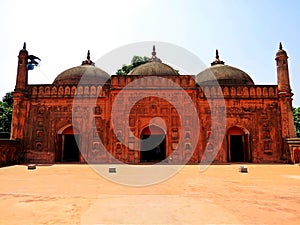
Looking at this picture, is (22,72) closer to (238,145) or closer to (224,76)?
(224,76)

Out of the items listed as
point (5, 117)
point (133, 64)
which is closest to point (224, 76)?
point (133, 64)

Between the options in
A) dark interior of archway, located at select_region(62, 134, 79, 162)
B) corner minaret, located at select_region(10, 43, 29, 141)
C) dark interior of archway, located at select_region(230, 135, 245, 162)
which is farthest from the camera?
dark interior of archway, located at select_region(230, 135, 245, 162)

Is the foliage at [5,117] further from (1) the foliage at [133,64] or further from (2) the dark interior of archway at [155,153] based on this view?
(2) the dark interior of archway at [155,153]

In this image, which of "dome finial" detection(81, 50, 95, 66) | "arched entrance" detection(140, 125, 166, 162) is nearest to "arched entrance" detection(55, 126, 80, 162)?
"arched entrance" detection(140, 125, 166, 162)

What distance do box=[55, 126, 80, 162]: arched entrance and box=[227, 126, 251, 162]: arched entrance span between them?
28.6ft

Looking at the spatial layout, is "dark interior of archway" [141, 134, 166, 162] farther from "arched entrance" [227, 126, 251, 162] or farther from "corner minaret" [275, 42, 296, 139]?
"corner minaret" [275, 42, 296, 139]

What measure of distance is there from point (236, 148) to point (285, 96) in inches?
159

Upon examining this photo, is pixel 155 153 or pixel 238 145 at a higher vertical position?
pixel 238 145

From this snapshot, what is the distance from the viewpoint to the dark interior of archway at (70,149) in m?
14.2

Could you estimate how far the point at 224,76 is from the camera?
53.2 ft

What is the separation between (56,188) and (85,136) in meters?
7.80

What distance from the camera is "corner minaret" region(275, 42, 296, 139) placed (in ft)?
42.9

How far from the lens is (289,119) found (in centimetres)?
1309

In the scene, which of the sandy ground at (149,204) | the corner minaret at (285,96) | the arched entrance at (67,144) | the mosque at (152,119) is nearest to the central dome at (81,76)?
the mosque at (152,119)
